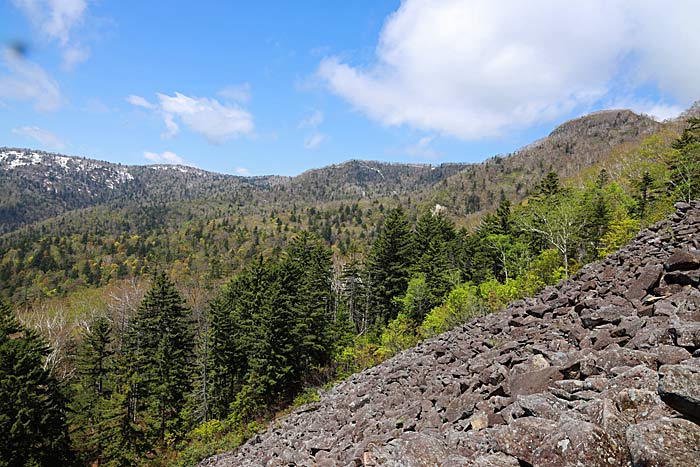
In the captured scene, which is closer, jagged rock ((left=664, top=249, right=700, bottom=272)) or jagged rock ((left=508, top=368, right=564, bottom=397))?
jagged rock ((left=508, top=368, right=564, bottom=397))

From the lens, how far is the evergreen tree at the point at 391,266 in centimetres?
4575

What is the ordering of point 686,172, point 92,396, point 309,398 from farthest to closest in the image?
point 92,396 → point 686,172 → point 309,398

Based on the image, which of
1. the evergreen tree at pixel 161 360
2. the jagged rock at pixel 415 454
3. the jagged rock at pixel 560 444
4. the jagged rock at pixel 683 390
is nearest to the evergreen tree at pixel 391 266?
the evergreen tree at pixel 161 360

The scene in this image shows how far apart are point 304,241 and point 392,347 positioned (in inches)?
1000

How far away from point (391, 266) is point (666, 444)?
43.3 m

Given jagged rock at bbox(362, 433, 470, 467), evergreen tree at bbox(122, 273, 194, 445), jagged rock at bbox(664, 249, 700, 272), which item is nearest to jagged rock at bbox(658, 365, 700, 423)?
jagged rock at bbox(362, 433, 470, 467)

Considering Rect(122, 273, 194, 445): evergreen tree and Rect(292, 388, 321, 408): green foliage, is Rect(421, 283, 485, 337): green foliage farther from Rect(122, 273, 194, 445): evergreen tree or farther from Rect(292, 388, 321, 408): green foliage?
Rect(122, 273, 194, 445): evergreen tree

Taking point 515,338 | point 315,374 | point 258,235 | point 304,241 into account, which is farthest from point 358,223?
point 515,338

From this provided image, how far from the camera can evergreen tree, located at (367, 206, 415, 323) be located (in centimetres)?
4575

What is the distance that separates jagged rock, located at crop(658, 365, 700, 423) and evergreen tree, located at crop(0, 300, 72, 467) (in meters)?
39.6

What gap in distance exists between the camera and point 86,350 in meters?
39.2

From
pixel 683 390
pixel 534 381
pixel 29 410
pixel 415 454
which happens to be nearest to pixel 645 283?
pixel 534 381

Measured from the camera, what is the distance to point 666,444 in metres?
3.31

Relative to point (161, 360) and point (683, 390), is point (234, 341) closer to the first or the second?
point (161, 360)
